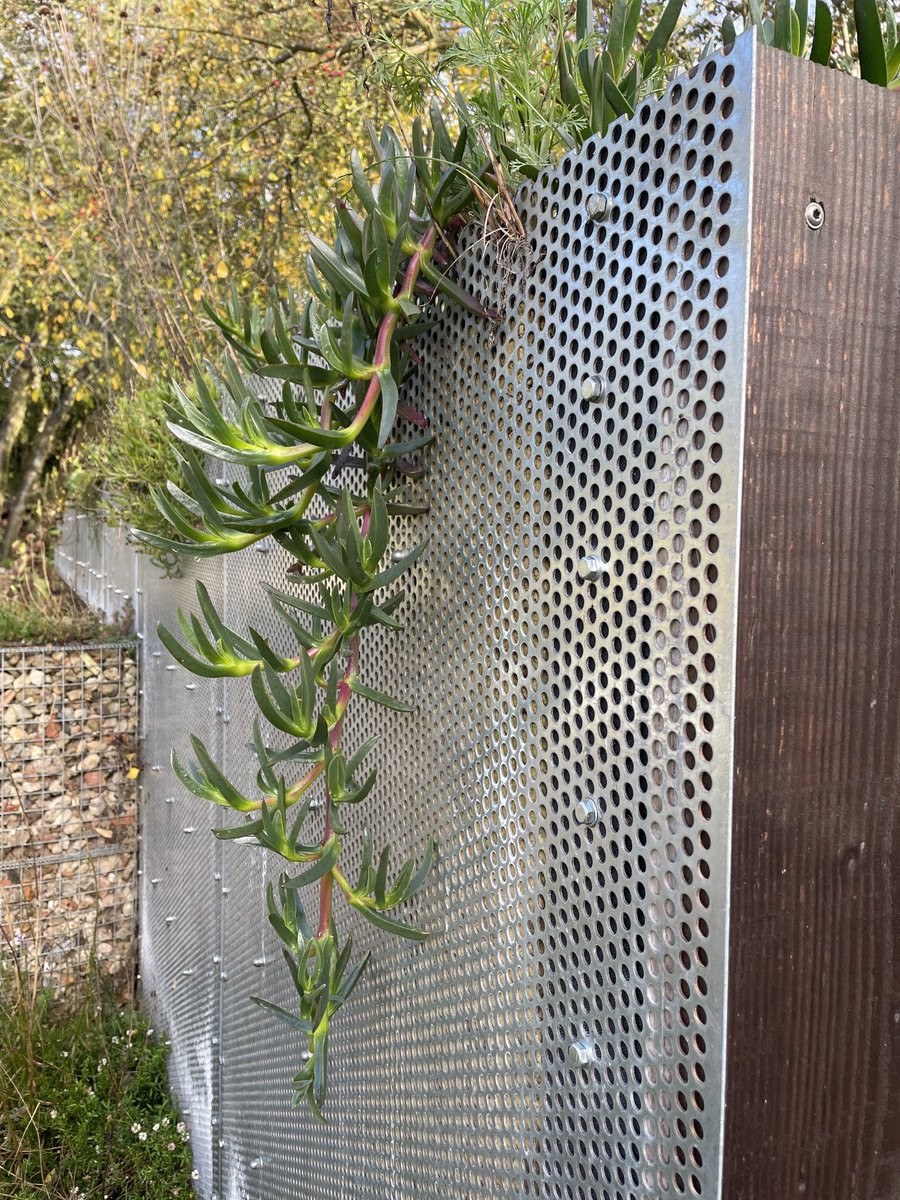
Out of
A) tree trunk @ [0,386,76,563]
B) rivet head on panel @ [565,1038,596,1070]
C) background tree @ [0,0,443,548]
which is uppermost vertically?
background tree @ [0,0,443,548]

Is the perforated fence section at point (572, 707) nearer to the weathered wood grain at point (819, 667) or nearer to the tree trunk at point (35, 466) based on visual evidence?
the weathered wood grain at point (819, 667)

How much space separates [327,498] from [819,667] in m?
0.88

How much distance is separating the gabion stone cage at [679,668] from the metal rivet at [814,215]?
0.01 metres

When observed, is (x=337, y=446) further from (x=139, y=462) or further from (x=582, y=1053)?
(x=139, y=462)

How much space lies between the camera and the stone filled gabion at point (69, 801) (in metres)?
4.12

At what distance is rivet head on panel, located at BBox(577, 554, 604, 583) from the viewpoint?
1.07 metres

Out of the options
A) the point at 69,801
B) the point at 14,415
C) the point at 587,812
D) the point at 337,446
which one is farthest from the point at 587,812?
the point at 14,415

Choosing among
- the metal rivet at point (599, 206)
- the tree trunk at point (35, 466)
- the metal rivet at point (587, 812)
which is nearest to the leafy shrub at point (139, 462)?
the metal rivet at point (599, 206)

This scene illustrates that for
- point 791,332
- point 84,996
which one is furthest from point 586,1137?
point 84,996

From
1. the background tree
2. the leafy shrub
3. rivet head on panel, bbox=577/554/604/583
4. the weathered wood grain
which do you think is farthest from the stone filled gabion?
the weathered wood grain

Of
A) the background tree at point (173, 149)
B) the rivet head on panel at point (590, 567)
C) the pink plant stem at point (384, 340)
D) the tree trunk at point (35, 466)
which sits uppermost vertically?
the background tree at point (173, 149)

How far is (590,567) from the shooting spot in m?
1.08

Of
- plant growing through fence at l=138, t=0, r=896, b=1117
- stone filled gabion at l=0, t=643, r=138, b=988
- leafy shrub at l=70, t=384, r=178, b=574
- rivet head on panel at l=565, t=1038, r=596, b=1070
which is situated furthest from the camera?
stone filled gabion at l=0, t=643, r=138, b=988

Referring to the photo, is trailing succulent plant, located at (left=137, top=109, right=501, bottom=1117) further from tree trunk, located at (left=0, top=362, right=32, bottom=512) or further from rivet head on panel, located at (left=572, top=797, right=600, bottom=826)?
tree trunk, located at (left=0, top=362, right=32, bottom=512)
